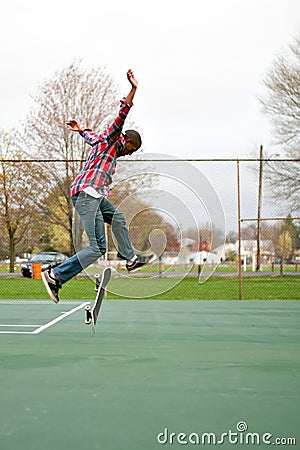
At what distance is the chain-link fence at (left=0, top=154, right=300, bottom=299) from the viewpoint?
21.7 ft

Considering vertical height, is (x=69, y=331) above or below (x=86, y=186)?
below

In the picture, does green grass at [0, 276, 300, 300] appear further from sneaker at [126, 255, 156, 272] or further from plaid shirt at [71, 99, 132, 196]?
plaid shirt at [71, 99, 132, 196]

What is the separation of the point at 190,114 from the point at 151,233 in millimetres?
12624

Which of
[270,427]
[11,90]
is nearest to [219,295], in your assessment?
[270,427]

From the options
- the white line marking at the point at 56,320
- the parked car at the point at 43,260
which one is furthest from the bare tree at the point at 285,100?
the white line marking at the point at 56,320

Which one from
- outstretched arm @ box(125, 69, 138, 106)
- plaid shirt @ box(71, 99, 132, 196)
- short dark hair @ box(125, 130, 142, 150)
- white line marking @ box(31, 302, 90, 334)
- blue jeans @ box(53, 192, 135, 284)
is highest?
Result: outstretched arm @ box(125, 69, 138, 106)

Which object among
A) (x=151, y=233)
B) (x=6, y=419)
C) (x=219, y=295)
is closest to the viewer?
(x=6, y=419)

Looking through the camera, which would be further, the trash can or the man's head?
the trash can

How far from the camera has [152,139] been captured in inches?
709

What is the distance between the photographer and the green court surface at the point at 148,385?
226 cm

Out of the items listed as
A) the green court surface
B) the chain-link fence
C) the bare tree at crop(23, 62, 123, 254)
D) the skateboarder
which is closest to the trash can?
the chain-link fence

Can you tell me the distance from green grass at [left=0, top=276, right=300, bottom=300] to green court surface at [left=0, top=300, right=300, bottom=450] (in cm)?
201

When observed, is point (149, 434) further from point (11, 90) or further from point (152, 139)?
point (11, 90)

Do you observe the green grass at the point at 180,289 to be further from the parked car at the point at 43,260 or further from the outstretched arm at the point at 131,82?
the outstretched arm at the point at 131,82
